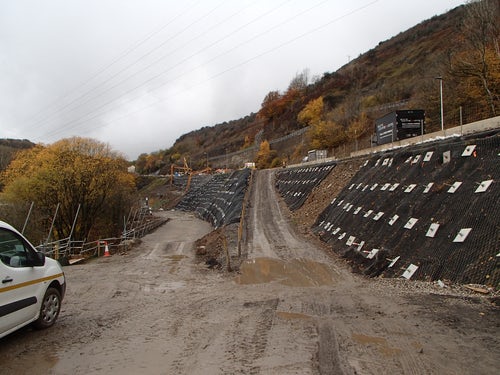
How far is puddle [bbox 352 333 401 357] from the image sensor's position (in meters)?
5.18

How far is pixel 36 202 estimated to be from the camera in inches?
1250

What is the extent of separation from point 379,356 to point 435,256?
187 inches

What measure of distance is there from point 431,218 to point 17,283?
377 inches

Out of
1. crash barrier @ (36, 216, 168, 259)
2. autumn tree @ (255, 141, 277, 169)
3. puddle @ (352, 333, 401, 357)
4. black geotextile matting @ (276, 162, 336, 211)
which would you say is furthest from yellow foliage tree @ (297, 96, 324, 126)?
puddle @ (352, 333, 401, 357)

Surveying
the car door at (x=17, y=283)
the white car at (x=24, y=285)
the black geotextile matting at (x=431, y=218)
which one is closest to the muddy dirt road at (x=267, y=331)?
the white car at (x=24, y=285)

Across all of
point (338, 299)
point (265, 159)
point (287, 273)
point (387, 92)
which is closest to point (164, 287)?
point (287, 273)

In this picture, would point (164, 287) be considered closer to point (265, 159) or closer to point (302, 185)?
point (302, 185)

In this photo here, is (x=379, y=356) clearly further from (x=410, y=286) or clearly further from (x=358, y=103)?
(x=358, y=103)

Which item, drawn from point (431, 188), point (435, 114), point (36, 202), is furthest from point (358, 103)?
point (431, 188)

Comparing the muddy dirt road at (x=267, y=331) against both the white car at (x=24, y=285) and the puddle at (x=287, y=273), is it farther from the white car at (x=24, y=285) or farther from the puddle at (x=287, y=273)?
the white car at (x=24, y=285)

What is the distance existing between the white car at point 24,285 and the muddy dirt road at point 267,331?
359mm

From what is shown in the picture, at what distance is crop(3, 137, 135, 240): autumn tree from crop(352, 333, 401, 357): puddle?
29.3 m

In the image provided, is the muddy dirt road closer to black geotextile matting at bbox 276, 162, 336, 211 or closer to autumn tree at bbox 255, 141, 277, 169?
black geotextile matting at bbox 276, 162, 336, 211

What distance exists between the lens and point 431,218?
10391 mm
